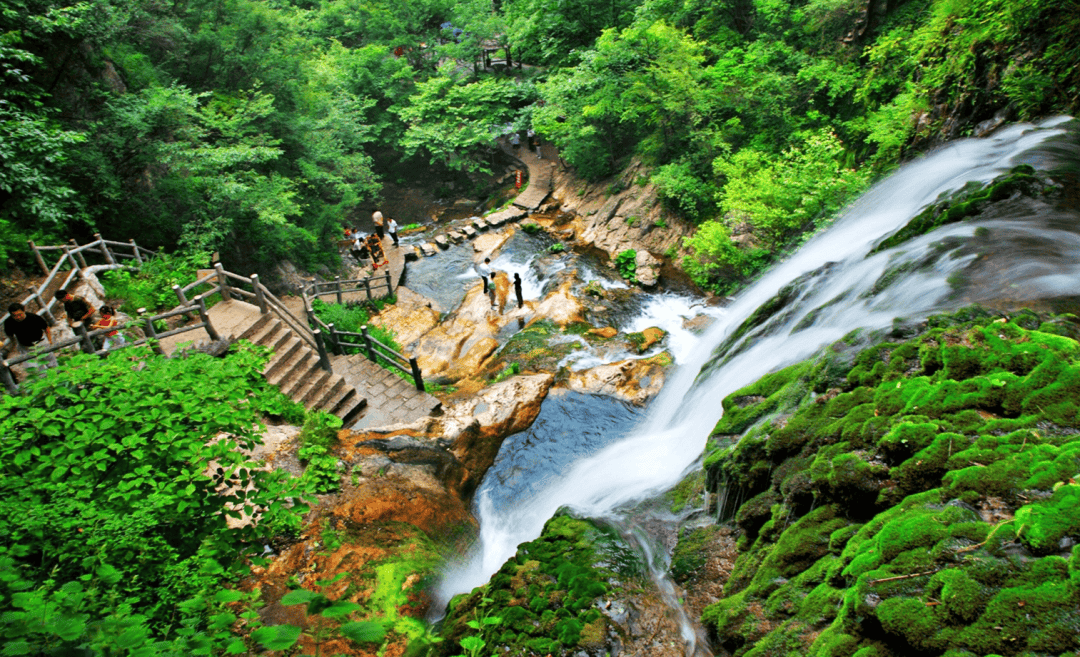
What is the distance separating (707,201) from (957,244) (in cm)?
1058

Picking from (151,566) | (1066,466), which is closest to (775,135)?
Result: (1066,466)

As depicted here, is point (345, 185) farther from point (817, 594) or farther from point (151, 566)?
point (817, 594)

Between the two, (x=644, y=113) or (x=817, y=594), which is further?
(x=644, y=113)

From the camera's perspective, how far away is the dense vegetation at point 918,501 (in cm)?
266

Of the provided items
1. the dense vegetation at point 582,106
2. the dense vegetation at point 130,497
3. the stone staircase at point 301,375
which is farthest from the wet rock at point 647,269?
the dense vegetation at point 130,497

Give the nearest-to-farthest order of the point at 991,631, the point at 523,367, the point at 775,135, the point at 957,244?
the point at 991,631, the point at 957,244, the point at 523,367, the point at 775,135

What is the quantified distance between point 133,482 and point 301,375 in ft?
21.9

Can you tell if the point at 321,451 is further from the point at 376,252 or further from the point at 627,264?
the point at 376,252

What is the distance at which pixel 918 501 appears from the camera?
11.4 ft

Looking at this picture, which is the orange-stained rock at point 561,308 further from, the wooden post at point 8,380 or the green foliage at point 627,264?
the wooden post at point 8,380

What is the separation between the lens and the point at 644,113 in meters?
19.7

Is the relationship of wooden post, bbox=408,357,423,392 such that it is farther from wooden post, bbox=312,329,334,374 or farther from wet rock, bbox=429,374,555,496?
wooden post, bbox=312,329,334,374

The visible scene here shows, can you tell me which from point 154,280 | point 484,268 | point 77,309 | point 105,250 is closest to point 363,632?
point 77,309

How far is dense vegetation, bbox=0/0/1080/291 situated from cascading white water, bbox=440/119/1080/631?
1470 millimetres
